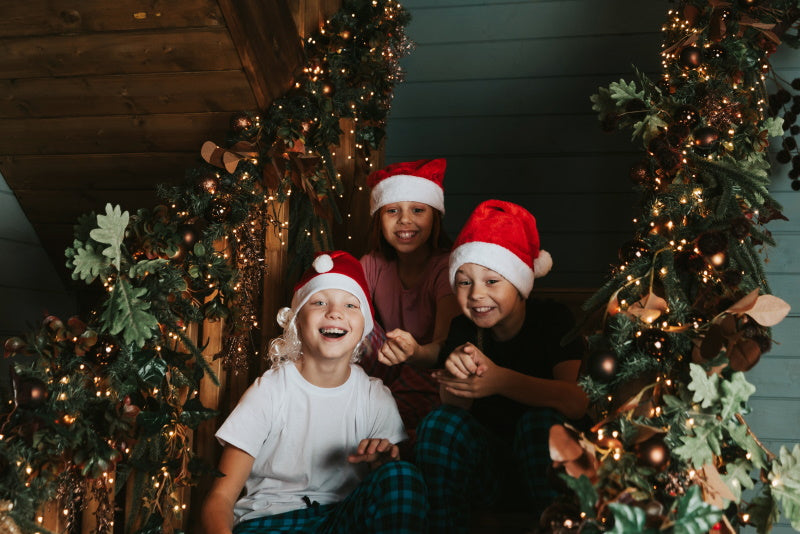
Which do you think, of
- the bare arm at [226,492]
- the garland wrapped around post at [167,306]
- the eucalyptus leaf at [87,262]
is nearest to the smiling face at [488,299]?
the garland wrapped around post at [167,306]

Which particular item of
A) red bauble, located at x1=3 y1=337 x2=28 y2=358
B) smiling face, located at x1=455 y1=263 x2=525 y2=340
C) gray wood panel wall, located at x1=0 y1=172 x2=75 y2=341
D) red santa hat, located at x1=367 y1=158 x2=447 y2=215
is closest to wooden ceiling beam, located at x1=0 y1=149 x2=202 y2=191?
gray wood panel wall, located at x1=0 y1=172 x2=75 y2=341

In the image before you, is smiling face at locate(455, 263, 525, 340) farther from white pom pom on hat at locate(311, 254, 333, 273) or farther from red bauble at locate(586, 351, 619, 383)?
red bauble at locate(586, 351, 619, 383)

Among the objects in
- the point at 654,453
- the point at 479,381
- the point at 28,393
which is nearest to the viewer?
the point at 654,453

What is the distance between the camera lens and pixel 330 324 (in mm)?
1844

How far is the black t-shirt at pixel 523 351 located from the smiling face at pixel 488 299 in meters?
0.04

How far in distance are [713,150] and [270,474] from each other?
4.13 feet

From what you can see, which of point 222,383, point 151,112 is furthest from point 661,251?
point 151,112

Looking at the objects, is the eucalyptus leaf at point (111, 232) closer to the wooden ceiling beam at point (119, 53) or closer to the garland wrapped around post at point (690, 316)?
the wooden ceiling beam at point (119, 53)

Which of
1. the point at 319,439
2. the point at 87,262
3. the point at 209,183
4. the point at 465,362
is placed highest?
the point at 209,183

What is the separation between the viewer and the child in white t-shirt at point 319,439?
1.67 meters

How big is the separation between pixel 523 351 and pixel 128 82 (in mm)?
1365

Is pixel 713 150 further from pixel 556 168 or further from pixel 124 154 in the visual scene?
pixel 124 154

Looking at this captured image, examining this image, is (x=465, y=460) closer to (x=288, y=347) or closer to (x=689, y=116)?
(x=288, y=347)

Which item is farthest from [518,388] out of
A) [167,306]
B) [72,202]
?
[72,202]
